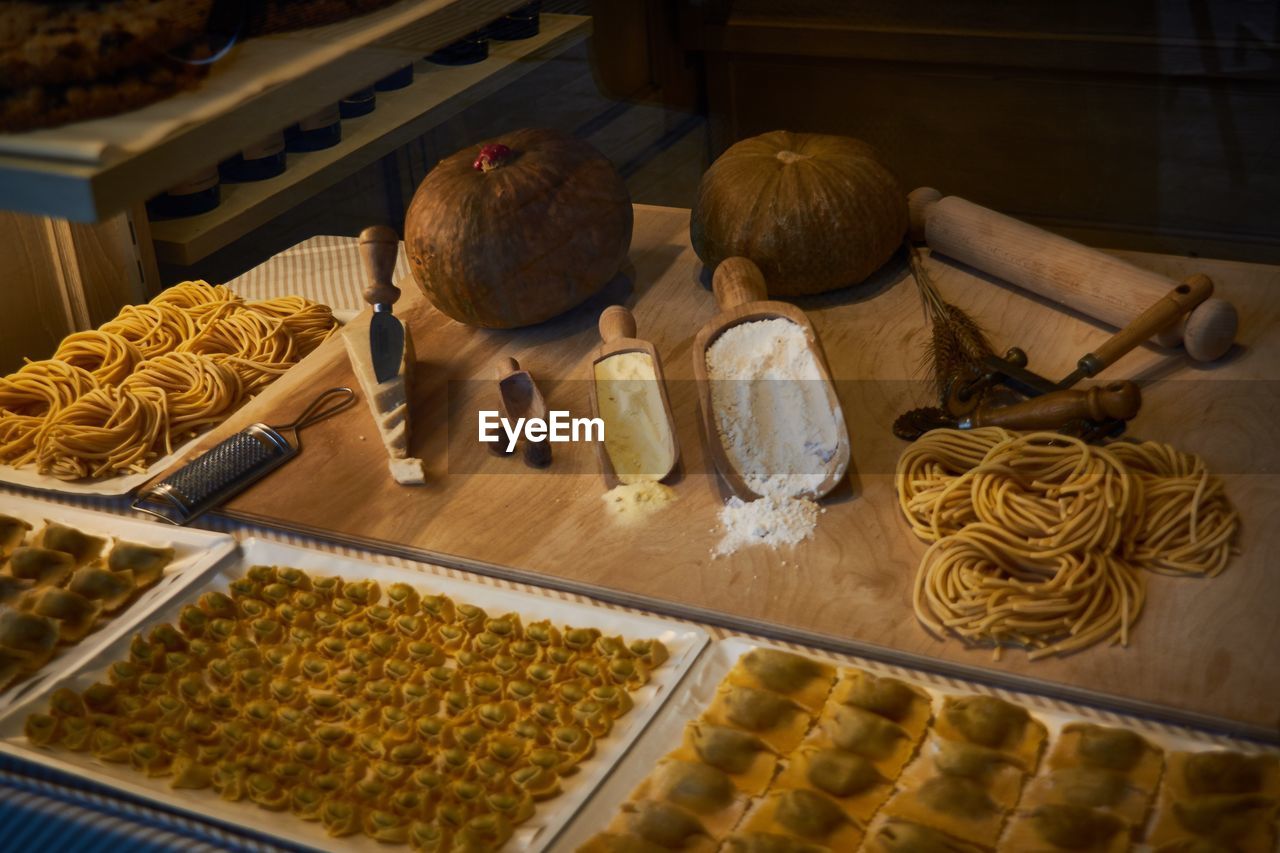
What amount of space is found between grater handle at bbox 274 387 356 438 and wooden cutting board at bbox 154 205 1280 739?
0.02 metres

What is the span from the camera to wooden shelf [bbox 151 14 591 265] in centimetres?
172

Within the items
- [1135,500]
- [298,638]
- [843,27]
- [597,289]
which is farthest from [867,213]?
[298,638]

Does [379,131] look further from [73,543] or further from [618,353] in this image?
[73,543]

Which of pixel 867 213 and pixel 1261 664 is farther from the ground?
pixel 867 213

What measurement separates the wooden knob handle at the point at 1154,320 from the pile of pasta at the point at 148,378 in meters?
1.27

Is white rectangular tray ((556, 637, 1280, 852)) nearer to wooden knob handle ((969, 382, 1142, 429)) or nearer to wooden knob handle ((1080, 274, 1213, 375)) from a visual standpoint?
wooden knob handle ((969, 382, 1142, 429))

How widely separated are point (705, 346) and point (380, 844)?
869 mm

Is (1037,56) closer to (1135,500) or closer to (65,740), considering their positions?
(1135,500)

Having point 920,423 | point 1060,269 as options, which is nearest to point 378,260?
point 920,423

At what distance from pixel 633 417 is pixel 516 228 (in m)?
0.37

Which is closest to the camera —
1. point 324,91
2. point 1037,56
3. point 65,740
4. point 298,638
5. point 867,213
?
point 324,91

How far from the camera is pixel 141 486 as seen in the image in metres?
1.82

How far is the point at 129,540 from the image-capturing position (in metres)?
1.68

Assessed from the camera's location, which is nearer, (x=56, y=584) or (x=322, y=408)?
(x=56, y=584)
